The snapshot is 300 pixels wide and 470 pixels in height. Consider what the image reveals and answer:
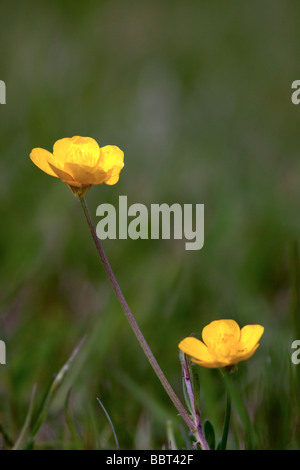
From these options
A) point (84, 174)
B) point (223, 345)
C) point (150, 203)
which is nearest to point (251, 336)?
point (223, 345)

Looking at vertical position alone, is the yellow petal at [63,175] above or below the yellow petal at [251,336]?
above

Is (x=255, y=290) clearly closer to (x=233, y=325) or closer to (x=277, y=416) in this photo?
(x=277, y=416)

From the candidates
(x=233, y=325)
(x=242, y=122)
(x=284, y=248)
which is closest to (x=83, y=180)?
(x=233, y=325)

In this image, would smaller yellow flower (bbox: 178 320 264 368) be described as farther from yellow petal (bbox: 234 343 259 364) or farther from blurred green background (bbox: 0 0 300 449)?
blurred green background (bbox: 0 0 300 449)

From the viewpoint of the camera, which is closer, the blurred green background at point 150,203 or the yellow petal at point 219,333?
the yellow petal at point 219,333

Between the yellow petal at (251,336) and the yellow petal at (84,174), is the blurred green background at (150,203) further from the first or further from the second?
the yellow petal at (84,174)

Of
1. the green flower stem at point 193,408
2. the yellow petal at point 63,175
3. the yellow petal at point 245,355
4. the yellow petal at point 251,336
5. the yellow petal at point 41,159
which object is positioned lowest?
the green flower stem at point 193,408

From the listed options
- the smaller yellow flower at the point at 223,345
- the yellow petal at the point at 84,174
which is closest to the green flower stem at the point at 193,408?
the smaller yellow flower at the point at 223,345
